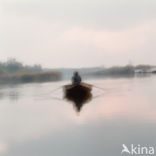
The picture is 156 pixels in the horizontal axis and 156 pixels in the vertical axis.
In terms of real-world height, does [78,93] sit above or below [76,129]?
above

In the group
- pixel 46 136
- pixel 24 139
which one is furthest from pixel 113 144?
pixel 24 139

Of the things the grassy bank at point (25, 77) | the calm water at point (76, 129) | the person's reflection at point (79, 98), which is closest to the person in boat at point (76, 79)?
the person's reflection at point (79, 98)

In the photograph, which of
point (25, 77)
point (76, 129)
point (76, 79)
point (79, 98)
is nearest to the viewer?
point (76, 129)

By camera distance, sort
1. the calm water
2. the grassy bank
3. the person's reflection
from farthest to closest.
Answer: the grassy bank, the person's reflection, the calm water

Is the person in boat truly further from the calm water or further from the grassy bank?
the grassy bank

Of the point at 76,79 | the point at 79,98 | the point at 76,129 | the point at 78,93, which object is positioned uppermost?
the point at 76,79

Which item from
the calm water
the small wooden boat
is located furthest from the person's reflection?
the calm water

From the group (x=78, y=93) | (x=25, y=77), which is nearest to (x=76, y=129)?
(x=78, y=93)

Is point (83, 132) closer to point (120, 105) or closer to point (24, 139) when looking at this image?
point (24, 139)

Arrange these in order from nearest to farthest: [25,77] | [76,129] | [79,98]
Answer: [76,129] < [79,98] < [25,77]

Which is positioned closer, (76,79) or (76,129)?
(76,129)

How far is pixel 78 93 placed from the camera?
625cm

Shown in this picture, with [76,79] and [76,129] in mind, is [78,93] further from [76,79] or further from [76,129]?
[76,129]

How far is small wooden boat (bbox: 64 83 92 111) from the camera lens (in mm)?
6094
